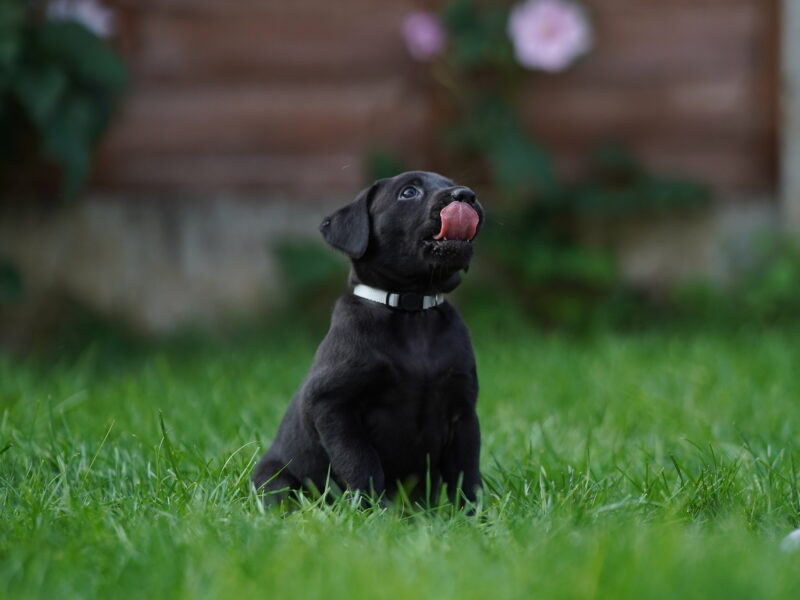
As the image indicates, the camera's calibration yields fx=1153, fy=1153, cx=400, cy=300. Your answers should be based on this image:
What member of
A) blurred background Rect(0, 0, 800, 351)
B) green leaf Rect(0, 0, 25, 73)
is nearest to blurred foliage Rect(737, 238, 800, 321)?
blurred background Rect(0, 0, 800, 351)

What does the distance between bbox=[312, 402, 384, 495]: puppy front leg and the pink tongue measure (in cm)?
44

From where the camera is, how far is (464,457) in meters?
2.61

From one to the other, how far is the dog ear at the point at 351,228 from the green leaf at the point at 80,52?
9.83 feet

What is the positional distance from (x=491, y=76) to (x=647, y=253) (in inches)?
50.8

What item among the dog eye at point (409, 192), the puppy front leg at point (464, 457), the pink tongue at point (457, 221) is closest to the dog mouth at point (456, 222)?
the pink tongue at point (457, 221)

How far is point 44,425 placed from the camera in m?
3.50

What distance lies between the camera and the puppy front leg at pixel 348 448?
2479 mm

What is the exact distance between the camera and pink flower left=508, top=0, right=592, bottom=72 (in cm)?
602

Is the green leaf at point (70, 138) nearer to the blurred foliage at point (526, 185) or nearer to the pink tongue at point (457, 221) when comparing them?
the blurred foliage at point (526, 185)

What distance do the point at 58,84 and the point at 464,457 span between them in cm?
332

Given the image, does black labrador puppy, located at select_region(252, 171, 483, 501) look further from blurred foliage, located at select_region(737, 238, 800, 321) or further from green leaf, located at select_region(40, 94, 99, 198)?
blurred foliage, located at select_region(737, 238, 800, 321)

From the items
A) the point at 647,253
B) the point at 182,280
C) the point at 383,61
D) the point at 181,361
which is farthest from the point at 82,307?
the point at 647,253

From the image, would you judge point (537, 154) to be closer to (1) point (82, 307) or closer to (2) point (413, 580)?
(1) point (82, 307)

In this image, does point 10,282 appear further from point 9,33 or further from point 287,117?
point 287,117
